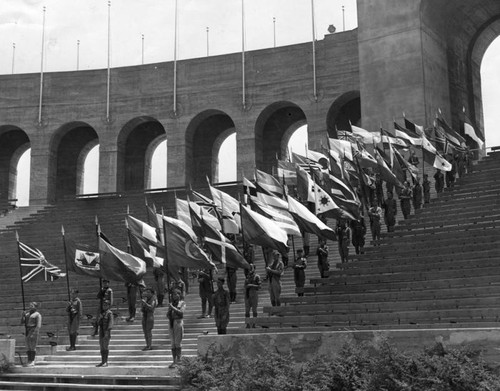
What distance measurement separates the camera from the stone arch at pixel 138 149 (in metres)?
42.3

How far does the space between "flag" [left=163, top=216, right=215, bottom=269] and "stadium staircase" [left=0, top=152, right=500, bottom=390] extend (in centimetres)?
165

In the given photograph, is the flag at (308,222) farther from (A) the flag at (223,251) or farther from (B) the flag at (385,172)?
(B) the flag at (385,172)

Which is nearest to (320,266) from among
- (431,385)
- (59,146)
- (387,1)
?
(431,385)

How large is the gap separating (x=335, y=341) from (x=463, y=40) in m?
27.3

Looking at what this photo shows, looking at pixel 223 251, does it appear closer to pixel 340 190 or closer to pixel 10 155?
pixel 340 190

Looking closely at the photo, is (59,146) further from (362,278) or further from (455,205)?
(362,278)

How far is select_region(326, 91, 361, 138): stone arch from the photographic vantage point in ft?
126

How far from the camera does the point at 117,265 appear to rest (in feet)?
60.4

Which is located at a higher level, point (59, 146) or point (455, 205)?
point (59, 146)

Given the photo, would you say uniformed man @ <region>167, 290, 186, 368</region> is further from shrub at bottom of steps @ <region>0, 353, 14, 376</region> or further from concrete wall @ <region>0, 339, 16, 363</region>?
concrete wall @ <region>0, 339, 16, 363</region>

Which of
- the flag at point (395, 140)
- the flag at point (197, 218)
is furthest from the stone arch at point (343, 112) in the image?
the flag at point (197, 218)

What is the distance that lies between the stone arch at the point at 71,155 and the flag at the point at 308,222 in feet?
83.3

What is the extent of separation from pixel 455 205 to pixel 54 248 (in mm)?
14317

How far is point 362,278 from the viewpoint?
18.6m
